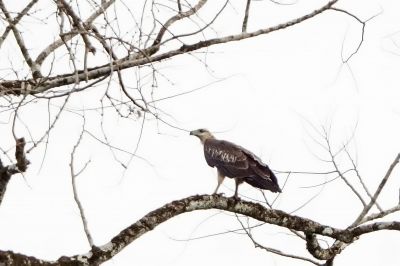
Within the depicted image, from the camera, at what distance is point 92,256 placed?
12.8 ft

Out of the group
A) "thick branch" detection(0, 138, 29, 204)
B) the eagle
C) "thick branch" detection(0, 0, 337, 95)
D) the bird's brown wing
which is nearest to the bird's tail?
the eagle

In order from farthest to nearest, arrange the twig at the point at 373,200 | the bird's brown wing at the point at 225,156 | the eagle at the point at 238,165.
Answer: the bird's brown wing at the point at 225,156, the eagle at the point at 238,165, the twig at the point at 373,200

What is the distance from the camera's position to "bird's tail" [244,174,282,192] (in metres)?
6.26

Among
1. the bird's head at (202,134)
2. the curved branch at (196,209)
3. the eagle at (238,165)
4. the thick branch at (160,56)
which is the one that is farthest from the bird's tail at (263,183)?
the thick branch at (160,56)

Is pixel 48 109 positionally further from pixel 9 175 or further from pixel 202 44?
pixel 202 44

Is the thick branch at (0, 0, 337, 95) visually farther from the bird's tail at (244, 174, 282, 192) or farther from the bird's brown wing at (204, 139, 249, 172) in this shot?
the bird's brown wing at (204, 139, 249, 172)

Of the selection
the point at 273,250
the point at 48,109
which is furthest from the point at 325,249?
the point at 48,109

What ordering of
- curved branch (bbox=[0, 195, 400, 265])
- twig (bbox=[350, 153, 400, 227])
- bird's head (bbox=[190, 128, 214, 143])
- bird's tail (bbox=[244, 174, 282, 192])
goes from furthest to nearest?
bird's head (bbox=[190, 128, 214, 143]) < bird's tail (bbox=[244, 174, 282, 192]) < twig (bbox=[350, 153, 400, 227]) < curved branch (bbox=[0, 195, 400, 265])

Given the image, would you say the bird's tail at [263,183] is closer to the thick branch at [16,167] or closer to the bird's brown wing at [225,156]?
the bird's brown wing at [225,156]

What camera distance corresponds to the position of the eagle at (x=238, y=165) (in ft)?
20.9

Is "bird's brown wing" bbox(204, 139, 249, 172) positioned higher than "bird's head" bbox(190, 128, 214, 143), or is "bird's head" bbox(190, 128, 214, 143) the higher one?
"bird's head" bbox(190, 128, 214, 143)

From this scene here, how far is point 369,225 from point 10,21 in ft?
8.83

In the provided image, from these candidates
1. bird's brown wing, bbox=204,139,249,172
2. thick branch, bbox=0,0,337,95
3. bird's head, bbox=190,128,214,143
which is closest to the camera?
thick branch, bbox=0,0,337,95

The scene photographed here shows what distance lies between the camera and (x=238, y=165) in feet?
22.0
